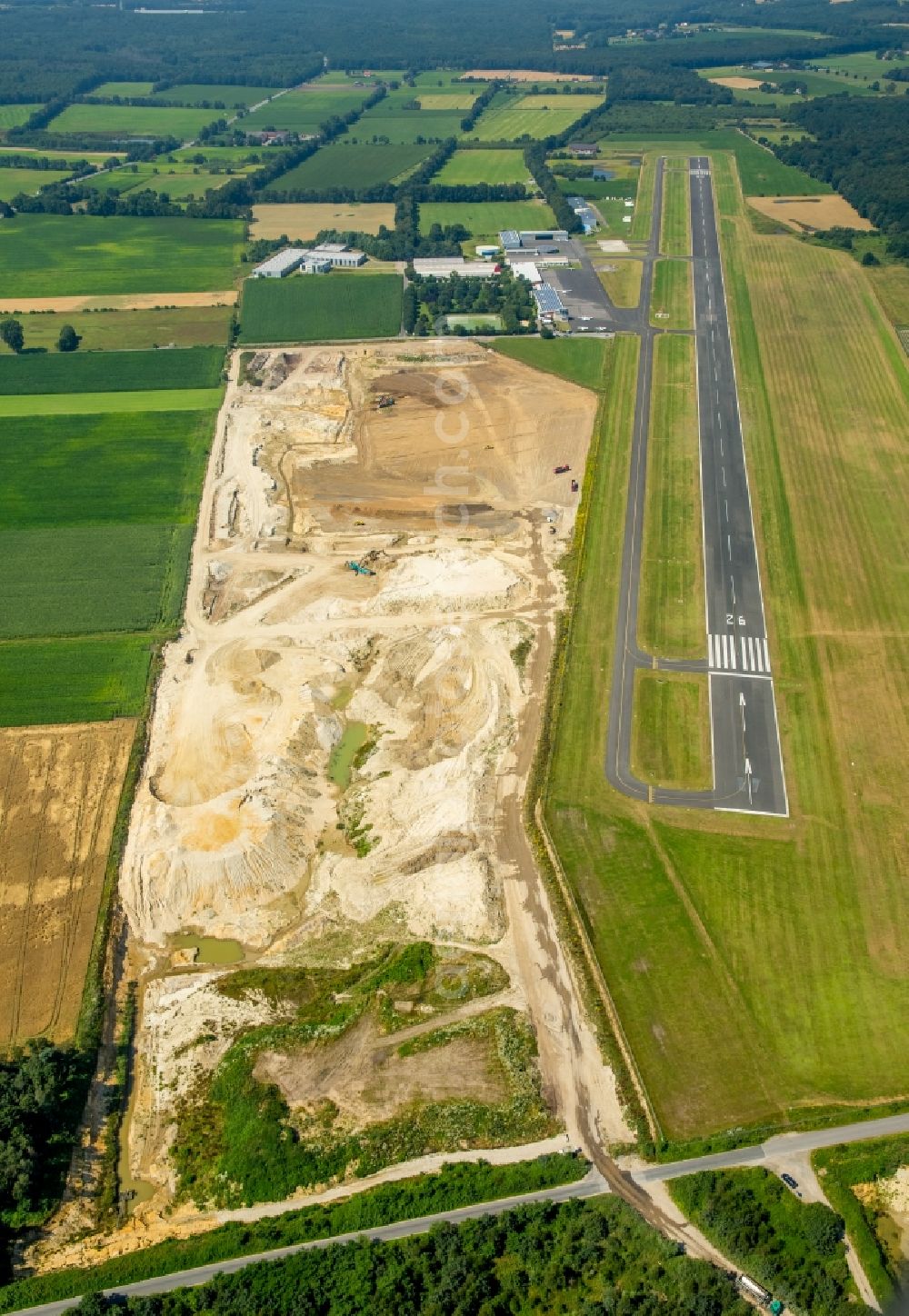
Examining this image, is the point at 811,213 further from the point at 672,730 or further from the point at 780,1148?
the point at 780,1148

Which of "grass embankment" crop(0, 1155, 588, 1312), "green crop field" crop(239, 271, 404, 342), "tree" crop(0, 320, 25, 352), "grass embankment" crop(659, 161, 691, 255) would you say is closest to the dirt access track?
"grass embankment" crop(0, 1155, 588, 1312)

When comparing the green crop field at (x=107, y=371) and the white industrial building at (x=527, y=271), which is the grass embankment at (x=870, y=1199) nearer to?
the green crop field at (x=107, y=371)

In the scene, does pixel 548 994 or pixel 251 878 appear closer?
pixel 548 994

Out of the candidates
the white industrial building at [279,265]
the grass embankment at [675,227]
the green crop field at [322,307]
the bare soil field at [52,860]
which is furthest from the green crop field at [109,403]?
the grass embankment at [675,227]

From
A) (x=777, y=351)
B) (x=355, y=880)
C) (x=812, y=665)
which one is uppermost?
(x=777, y=351)

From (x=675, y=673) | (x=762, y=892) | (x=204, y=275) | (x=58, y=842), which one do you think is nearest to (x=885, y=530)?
(x=675, y=673)

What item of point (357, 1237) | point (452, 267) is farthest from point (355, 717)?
point (452, 267)

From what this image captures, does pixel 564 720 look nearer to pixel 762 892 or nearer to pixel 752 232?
pixel 762 892
